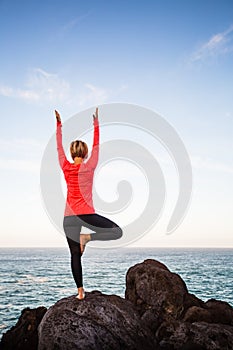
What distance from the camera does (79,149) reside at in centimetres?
850

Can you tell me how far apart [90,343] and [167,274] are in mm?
7461

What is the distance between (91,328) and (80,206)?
3.25 meters

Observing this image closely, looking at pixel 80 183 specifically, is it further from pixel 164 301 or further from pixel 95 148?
pixel 164 301

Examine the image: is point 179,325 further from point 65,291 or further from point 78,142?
point 65,291

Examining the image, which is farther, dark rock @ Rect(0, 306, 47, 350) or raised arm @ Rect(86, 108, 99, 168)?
dark rock @ Rect(0, 306, 47, 350)

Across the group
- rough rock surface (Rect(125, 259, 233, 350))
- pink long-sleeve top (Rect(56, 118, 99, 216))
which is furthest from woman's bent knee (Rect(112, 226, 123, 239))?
rough rock surface (Rect(125, 259, 233, 350))

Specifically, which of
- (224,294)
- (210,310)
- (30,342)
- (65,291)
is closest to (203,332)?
(210,310)

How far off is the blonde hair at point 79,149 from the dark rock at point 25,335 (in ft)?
25.6

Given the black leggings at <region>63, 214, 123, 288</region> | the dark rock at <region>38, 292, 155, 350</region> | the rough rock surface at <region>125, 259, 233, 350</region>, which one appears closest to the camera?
the black leggings at <region>63, 214, 123, 288</region>

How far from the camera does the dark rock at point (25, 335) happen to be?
536 inches

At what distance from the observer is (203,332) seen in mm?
12109

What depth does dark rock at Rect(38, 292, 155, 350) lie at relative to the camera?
31.3 ft

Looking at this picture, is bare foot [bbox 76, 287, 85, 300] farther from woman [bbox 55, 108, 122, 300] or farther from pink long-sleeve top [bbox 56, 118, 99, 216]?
pink long-sleeve top [bbox 56, 118, 99, 216]

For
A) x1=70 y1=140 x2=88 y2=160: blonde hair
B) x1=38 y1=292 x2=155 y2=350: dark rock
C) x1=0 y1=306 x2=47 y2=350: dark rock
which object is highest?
x1=70 y1=140 x2=88 y2=160: blonde hair
